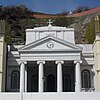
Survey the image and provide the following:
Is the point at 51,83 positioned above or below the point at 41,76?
below

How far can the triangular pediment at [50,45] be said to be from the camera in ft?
139

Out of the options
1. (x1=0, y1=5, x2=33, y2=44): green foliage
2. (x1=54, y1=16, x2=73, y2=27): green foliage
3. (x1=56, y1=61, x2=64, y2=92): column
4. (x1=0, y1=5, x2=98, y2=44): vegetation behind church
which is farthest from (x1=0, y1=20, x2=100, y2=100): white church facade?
(x1=54, y1=16, x2=73, y2=27): green foliage

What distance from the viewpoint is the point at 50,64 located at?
1763 inches

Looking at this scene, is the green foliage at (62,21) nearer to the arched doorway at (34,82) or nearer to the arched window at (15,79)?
the arched doorway at (34,82)

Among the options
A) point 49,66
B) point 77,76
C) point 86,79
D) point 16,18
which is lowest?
point 86,79

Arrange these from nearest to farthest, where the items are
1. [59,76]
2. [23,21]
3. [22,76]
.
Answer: [59,76] → [22,76] → [23,21]

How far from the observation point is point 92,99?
24.0 metres

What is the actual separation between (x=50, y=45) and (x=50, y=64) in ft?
10.6

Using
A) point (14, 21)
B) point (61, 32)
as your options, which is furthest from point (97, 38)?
point (14, 21)

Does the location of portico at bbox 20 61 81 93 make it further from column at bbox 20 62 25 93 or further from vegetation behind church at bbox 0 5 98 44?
vegetation behind church at bbox 0 5 98 44

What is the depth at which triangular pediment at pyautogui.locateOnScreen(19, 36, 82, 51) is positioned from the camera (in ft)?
139

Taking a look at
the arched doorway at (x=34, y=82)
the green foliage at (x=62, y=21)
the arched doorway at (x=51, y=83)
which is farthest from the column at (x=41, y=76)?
the green foliage at (x=62, y=21)

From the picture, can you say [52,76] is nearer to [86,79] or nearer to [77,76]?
[86,79]

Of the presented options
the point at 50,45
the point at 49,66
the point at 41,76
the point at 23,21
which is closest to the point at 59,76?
the point at 41,76
